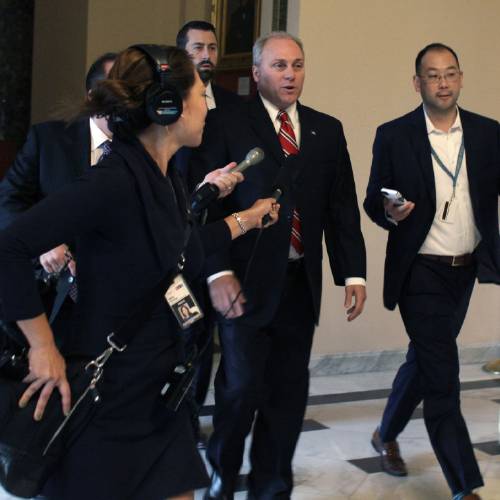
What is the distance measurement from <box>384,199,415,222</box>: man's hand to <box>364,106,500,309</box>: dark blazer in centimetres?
12

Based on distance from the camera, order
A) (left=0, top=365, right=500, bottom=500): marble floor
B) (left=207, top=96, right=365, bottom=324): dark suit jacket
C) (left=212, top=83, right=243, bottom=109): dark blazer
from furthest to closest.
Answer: (left=212, top=83, right=243, bottom=109): dark blazer
(left=0, top=365, right=500, bottom=500): marble floor
(left=207, top=96, right=365, bottom=324): dark suit jacket

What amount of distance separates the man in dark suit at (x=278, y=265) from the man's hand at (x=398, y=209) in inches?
6.8

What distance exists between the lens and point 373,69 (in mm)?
5859

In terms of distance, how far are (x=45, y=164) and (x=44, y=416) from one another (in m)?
1.33

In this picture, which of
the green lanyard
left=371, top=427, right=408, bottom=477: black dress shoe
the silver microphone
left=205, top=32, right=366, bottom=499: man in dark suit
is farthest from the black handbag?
left=371, top=427, right=408, bottom=477: black dress shoe

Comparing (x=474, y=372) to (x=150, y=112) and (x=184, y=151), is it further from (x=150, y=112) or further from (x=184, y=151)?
(x=150, y=112)

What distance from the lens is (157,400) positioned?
2092 millimetres

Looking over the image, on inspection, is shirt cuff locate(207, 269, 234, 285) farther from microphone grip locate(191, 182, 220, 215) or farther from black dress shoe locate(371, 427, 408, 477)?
black dress shoe locate(371, 427, 408, 477)

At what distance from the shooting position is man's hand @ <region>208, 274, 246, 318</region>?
2951 mm

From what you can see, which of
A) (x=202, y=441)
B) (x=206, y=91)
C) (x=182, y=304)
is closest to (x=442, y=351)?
(x=202, y=441)

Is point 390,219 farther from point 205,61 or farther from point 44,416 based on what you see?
point 44,416

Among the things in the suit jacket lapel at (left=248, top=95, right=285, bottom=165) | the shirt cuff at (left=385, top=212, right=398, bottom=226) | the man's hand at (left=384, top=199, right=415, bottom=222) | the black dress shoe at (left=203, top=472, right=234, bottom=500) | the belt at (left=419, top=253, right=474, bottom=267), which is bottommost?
the black dress shoe at (left=203, top=472, right=234, bottom=500)

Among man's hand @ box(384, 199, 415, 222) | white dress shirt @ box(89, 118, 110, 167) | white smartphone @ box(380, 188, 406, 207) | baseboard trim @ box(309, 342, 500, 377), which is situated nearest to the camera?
white dress shirt @ box(89, 118, 110, 167)

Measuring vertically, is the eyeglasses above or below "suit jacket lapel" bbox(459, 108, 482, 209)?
above
